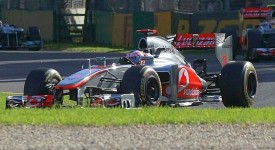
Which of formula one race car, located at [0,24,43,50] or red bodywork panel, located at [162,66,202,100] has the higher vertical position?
red bodywork panel, located at [162,66,202,100]

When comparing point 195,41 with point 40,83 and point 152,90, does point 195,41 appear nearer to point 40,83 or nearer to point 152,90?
point 152,90

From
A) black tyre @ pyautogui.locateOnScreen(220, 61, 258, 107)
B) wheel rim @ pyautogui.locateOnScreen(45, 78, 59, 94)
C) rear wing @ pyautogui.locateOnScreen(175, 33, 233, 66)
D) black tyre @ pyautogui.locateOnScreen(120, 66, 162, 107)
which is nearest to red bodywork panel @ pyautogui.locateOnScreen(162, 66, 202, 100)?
black tyre @ pyautogui.locateOnScreen(220, 61, 258, 107)

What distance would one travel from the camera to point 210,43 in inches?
709

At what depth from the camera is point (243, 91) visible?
15.8m

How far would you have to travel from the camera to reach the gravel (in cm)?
973

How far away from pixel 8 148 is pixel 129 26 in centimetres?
3444

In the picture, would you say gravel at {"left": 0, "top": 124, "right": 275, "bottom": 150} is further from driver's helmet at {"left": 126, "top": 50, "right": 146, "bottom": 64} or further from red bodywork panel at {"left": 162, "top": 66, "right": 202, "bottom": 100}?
driver's helmet at {"left": 126, "top": 50, "right": 146, "bottom": 64}

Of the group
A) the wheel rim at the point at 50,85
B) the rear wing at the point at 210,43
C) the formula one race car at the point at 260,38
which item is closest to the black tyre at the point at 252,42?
the formula one race car at the point at 260,38

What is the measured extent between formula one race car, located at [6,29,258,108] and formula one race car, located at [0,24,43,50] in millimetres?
26391

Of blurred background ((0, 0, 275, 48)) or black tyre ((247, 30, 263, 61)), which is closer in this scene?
black tyre ((247, 30, 263, 61))

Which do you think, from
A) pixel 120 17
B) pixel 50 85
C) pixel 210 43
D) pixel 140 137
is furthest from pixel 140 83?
pixel 120 17

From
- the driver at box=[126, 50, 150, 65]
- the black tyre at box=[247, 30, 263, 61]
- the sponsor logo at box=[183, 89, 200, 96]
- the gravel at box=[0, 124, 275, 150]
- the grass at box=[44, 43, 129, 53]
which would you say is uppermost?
the driver at box=[126, 50, 150, 65]

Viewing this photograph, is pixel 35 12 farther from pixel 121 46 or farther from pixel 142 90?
pixel 142 90

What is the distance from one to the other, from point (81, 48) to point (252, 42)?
48.3 ft
